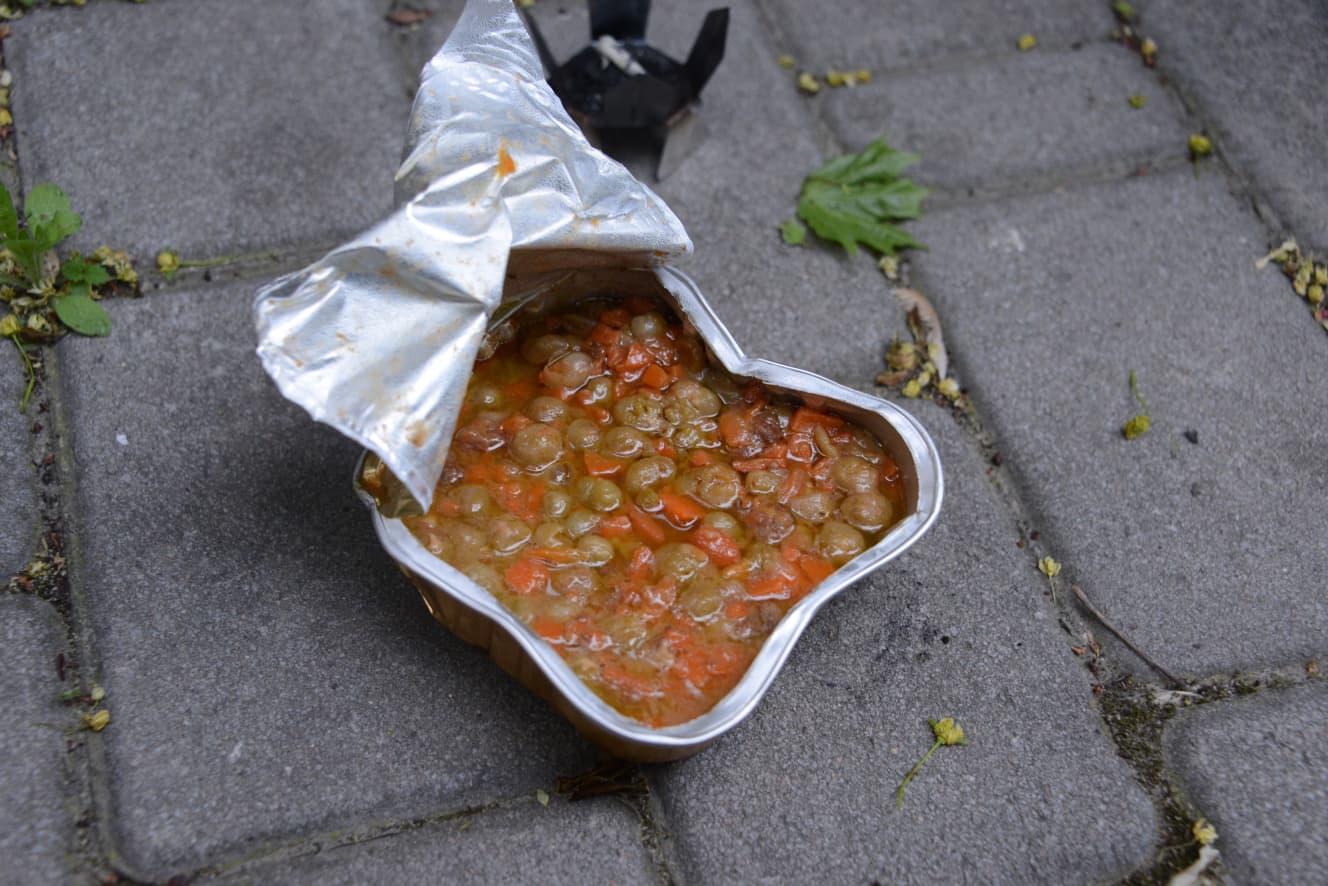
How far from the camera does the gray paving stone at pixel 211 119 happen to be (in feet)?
7.70

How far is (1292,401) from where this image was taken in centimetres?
231

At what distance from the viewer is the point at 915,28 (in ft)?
9.16

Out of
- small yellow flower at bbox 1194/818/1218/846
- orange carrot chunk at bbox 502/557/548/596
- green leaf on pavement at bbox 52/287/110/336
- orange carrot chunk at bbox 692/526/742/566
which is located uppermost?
orange carrot chunk at bbox 692/526/742/566

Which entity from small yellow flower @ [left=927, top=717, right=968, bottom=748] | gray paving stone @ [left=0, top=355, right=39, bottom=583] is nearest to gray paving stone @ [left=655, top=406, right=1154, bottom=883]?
small yellow flower @ [left=927, top=717, right=968, bottom=748]

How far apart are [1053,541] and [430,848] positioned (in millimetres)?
1180

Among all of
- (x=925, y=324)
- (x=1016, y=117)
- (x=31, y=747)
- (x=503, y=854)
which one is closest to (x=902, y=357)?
(x=925, y=324)

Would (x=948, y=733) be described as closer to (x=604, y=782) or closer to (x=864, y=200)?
(x=604, y=782)

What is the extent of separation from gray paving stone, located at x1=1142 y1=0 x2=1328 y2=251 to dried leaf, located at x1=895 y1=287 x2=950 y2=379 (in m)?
0.87

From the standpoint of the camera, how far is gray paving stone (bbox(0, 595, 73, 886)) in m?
1.69

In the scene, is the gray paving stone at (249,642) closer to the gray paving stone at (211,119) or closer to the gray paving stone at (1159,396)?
the gray paving stone at (211,119)

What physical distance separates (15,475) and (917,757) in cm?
158

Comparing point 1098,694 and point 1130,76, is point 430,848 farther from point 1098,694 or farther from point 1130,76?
point 1130,76

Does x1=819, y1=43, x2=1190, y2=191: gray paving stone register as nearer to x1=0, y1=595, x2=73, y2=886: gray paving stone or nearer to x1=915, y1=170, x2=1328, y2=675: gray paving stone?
x1=915, y1=170, x2=1328, y2=675: gray paving stone

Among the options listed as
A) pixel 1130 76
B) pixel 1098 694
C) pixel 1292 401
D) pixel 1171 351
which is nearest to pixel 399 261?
pixel 1098 694
